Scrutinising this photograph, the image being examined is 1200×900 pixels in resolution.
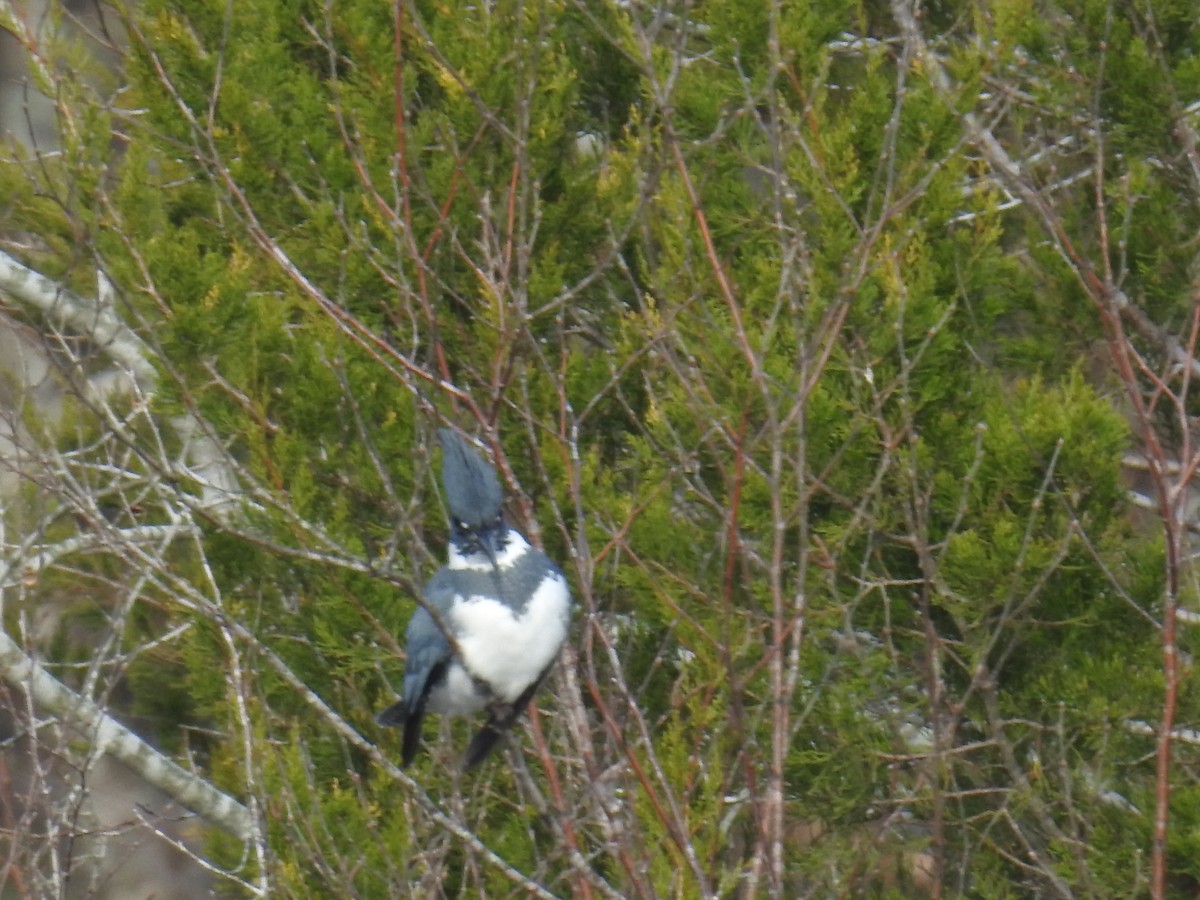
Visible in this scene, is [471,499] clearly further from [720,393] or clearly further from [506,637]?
[720,393]

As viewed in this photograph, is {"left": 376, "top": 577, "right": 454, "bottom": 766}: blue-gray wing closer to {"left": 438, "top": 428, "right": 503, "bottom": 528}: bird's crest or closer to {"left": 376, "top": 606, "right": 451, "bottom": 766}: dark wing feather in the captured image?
{"left": 376, "top": 606, "right": 451, "bottom": 766}: dark wing feather

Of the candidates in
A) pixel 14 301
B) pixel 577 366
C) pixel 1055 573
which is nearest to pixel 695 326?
pixel 577 366

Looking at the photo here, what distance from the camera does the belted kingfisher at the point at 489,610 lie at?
360cm

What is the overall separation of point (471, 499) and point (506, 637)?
0.32 m

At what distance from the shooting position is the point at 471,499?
11.7 ft

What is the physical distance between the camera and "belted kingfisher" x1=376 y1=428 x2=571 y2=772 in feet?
11.8

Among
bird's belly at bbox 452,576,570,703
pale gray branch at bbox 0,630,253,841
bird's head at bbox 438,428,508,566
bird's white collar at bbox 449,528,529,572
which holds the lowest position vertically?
pale gray branch at bbox 0,630,253,841

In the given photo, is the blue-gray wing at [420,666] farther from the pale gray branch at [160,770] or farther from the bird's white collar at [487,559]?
the pale gray branch at [160,770]

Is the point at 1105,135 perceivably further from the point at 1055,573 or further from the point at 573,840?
the point at 573,840

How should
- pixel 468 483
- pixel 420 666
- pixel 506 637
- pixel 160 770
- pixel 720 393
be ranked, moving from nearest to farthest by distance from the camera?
pixel 468 483
pixel 506 637
pixel 420 666
pixel 720 393
pixel 160 770

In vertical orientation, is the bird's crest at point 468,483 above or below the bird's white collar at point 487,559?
above

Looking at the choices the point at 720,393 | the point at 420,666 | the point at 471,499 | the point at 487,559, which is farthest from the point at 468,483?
the point at 720,393

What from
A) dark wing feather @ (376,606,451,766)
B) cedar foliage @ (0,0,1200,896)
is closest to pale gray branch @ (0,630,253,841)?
cedar foliage @ (0,0,1200,896)

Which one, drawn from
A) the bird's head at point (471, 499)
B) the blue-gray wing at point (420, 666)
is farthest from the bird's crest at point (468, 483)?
the blue-gray wing at point (420, 666)
